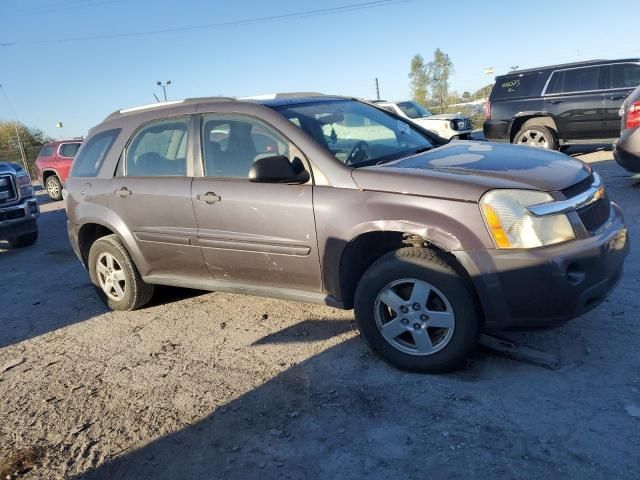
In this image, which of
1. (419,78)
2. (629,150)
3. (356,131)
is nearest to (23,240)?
(356,131)

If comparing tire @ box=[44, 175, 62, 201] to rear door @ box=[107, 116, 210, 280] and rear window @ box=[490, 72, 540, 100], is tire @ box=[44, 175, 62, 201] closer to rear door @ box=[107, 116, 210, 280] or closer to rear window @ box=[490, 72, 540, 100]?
rear window @ box=[490, 72, 540, 100]

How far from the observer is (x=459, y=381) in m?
3.30

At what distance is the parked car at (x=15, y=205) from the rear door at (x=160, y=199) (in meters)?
4.59

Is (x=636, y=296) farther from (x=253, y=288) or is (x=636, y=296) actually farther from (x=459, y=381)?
(x=253, y=288)

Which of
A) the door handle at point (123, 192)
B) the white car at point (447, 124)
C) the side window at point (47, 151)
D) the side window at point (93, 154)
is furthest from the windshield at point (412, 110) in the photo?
the door handle at point (123, 192)

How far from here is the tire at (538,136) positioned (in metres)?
11.4

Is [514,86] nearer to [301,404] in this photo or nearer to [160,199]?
Answer: [160,199]

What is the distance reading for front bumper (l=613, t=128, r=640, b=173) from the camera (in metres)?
7.20

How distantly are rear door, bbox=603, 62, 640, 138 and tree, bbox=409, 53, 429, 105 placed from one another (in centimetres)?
3310

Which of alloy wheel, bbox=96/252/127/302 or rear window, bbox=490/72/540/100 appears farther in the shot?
rear window, bbox=490/72/540/100

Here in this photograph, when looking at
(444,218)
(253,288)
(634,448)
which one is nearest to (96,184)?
(253,288)

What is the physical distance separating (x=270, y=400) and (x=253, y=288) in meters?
1.05

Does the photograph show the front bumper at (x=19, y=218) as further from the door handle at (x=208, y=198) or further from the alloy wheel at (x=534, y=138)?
the alloy wheel at (x=534, y=138)

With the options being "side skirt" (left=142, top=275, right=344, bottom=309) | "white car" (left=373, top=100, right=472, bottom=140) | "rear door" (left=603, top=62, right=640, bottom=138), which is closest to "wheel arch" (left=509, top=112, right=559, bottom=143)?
"rear door" (left=603, top=62, right=640, bottom=138)
